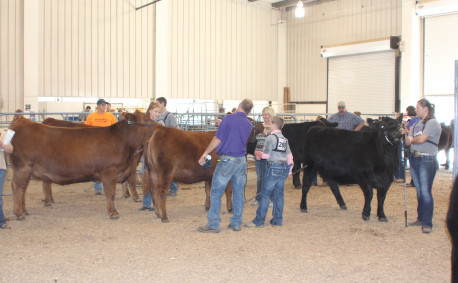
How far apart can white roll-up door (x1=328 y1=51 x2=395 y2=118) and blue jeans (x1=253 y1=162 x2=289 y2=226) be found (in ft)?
49.7

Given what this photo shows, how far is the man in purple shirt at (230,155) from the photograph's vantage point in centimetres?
539

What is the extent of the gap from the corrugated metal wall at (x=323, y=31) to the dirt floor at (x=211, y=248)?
1533cm

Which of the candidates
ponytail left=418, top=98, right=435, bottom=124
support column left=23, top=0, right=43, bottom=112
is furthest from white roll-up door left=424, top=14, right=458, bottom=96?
support column left=23, top=0, right=43, bottom=112

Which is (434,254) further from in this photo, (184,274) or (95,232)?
(95,232)

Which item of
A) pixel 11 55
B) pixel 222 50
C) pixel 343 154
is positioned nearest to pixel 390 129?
pixel 343 154

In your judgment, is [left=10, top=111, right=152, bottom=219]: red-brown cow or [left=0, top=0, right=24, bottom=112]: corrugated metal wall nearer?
[left=10, top=111, right=152, bottom=219]: red-brown cow

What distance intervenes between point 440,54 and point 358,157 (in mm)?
12708

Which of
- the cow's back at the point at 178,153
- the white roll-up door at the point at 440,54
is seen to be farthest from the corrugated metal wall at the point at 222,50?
the cow's back at the point at 178,153

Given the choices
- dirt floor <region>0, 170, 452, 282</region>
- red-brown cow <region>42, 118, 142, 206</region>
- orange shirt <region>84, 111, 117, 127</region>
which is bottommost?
dirt floor <region>0, 170, 452, 282</region>

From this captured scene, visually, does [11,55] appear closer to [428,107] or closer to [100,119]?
[100,119]

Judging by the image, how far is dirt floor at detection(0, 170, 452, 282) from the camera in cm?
412

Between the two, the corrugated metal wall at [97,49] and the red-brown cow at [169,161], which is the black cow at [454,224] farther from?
the corrugated metal wall at [97,49]

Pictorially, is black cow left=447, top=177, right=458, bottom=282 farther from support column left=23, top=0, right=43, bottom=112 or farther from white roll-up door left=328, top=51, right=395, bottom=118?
white roll-up door left=328, top=51, right=395, bottom=118

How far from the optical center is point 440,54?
17156 millimetres
